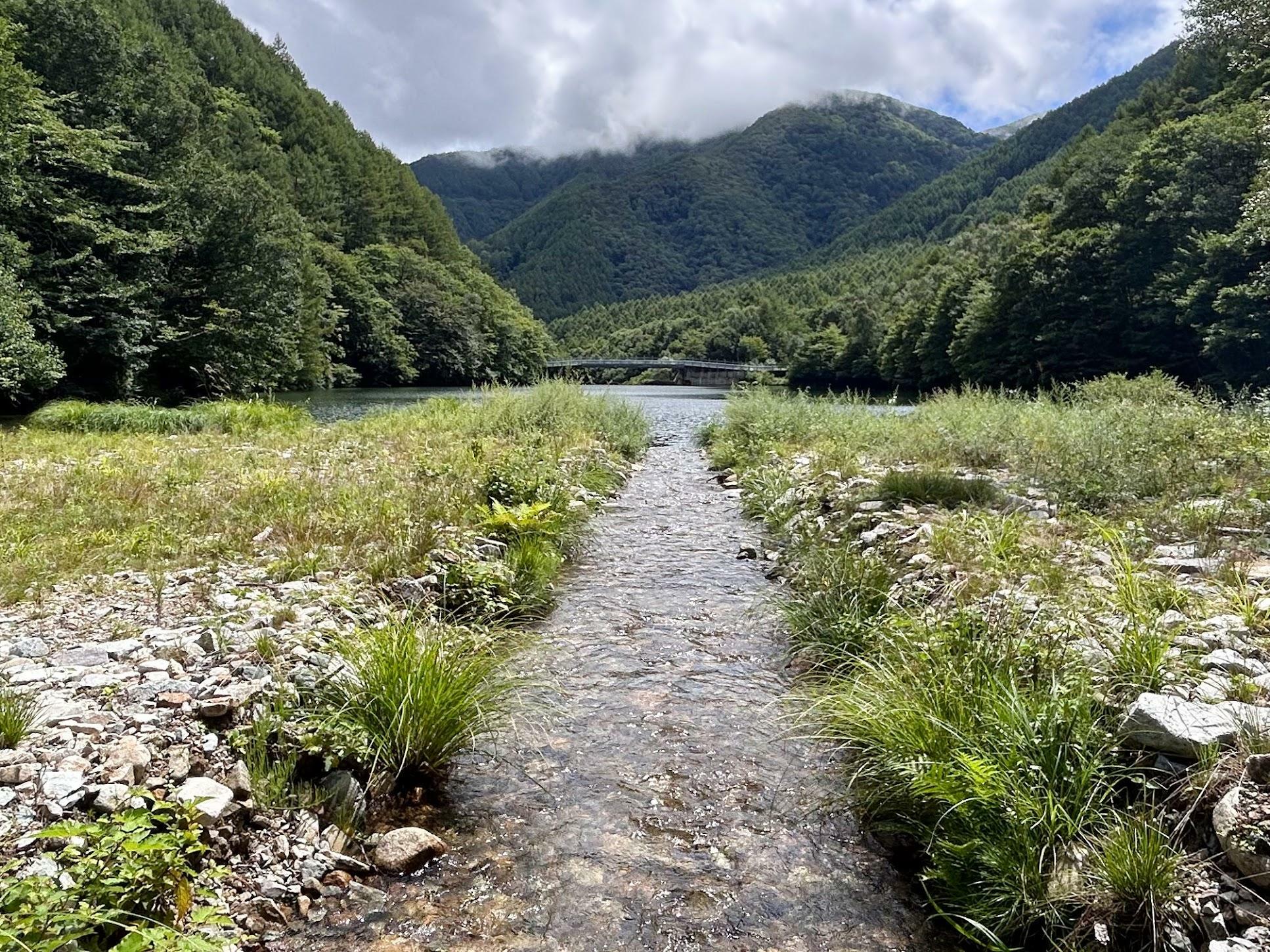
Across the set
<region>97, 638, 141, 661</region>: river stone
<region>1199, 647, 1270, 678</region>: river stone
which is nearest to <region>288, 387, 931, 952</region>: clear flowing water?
<region>1199, 647, 1270, 678</region>: river stone

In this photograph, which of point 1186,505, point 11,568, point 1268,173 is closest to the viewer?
point 11,568

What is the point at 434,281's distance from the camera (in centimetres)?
8100

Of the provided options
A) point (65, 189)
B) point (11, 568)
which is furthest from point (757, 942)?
point (65, 189)

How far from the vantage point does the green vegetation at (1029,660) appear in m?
2.95

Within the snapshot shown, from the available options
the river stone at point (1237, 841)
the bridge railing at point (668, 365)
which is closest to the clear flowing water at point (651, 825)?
the river stone at point (1237, 841)

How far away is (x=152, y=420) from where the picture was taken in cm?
1697

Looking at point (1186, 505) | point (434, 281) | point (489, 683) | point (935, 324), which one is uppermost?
point (434, 281)

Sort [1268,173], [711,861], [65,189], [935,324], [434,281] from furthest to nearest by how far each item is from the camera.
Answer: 1. [434,281]
2. [935,324]
3. [65,189]
4. [1268,173]
5. [711,861]

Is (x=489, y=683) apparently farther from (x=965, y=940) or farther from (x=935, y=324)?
(x=935, y=324)

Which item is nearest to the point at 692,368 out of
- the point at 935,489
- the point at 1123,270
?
the point at 1123,270

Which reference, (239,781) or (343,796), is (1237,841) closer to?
(343,796)

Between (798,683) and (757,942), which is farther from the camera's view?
(798,683)

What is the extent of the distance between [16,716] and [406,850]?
183cm

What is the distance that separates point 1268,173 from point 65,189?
37.9m
